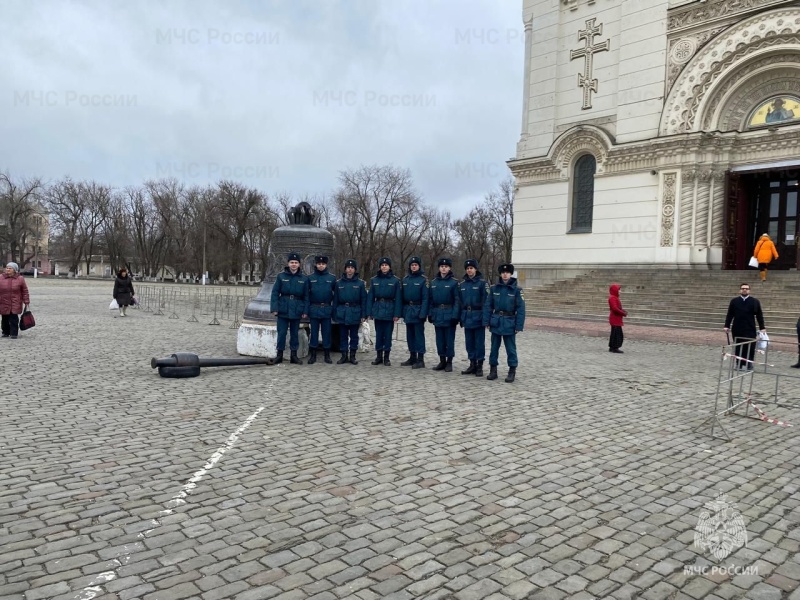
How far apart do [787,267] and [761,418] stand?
20295 mm

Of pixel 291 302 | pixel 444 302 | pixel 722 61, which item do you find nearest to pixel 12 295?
pixel 291 302

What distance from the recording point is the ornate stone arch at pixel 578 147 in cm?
2730

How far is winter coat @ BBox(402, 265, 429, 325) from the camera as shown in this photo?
35.4 ft

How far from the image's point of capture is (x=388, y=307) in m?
11.0

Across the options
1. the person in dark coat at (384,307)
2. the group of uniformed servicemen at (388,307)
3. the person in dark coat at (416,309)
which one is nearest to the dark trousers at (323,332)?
the group of uniformed servicemen at (388,307)

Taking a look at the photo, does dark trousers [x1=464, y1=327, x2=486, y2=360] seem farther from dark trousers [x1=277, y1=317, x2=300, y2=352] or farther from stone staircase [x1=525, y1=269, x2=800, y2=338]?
stone staircase [x1=525, y1=269, x2=800, y2=338]

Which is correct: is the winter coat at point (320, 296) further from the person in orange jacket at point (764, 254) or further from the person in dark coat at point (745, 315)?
the person in orange jacket at point (764, 254)

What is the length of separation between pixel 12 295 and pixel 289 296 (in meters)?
7.01

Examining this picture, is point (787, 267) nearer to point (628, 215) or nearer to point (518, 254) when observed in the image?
point (628, 215)

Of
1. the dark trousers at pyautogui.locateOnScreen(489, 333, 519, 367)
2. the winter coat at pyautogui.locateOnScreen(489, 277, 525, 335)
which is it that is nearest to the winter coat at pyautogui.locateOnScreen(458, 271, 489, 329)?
the winter coat at pyautogui.locateOnScreen(489, 277, 525, 335)

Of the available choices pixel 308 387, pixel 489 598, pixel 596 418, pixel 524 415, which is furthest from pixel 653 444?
pixel 308 387

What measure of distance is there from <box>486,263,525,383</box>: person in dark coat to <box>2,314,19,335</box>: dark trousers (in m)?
10.6

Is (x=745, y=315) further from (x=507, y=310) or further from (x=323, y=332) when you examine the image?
(x=323, y=332)

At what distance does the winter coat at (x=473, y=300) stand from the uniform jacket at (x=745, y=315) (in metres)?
4.89
